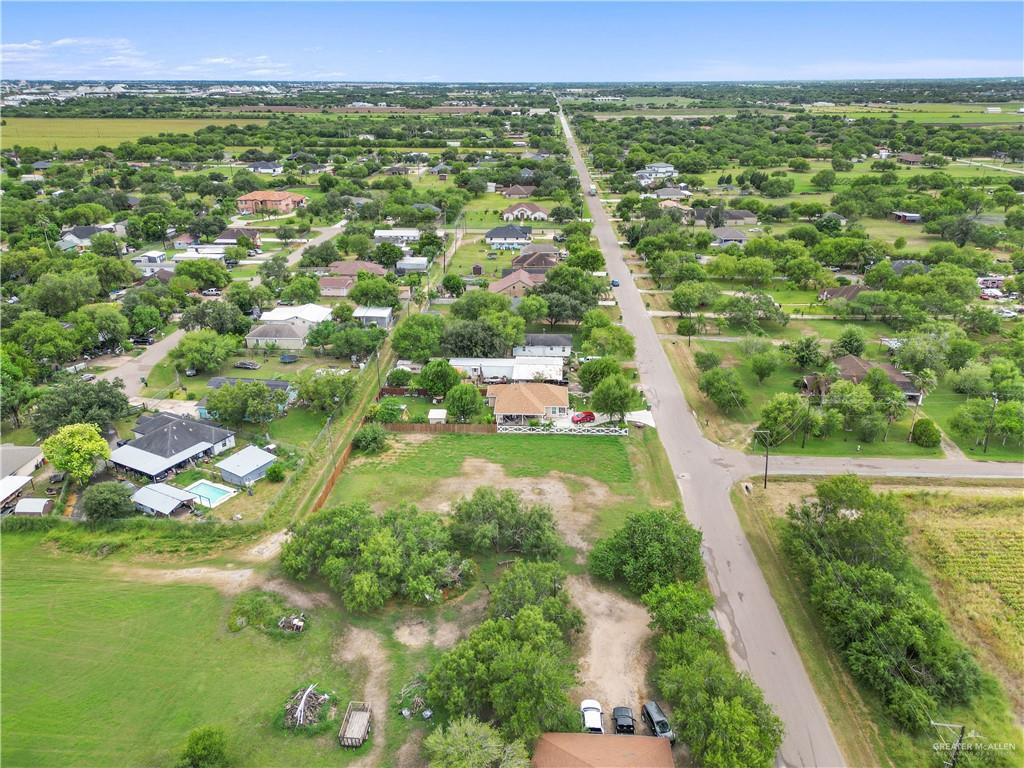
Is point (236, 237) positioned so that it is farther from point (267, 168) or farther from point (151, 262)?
point (267, 168)

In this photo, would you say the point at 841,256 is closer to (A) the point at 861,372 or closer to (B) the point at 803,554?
(A) the point at 861,372

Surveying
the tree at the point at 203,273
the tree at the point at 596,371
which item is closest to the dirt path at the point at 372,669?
the tree at the point at 596,371

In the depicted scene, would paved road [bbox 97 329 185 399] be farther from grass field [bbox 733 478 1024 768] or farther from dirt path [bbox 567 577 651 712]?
grass field [bbox 733 478 1024 768]

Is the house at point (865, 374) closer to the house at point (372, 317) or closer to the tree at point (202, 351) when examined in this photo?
the house at point (372, 317)

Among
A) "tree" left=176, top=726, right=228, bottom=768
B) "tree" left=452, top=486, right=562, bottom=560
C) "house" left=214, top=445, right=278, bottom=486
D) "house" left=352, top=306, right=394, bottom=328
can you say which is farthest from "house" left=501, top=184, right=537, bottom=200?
"tree" left=176, top=726, right=228, bottom=768

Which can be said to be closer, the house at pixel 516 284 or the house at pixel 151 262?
the house at pixel 516 284

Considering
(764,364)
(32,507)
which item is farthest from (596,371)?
(32,507)
